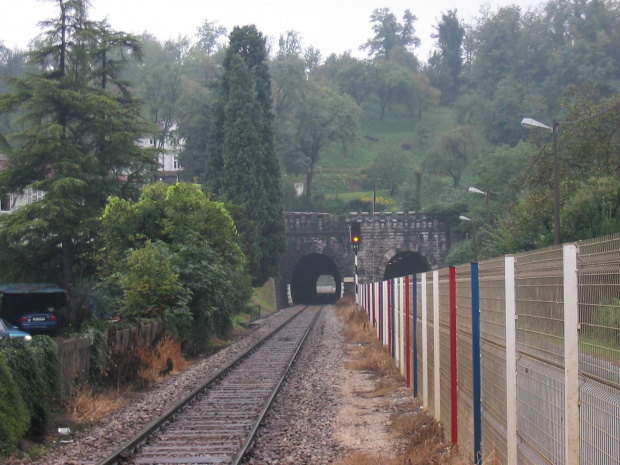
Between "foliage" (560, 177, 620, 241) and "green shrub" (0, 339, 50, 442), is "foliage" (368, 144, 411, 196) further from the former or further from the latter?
"green shrub" (0, 339, 50, 442)

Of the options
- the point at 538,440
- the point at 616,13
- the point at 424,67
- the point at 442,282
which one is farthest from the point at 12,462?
the point at 424,67

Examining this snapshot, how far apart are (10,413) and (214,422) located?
3.11 metres

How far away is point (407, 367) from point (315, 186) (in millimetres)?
86641

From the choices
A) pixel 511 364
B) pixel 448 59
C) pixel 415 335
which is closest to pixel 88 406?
pixel 415 335

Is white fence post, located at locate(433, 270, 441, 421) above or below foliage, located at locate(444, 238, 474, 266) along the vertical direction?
below

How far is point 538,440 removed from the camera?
200 inches

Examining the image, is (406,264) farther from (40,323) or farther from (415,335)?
(415,335)

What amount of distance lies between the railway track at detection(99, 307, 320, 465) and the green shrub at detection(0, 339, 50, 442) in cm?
134

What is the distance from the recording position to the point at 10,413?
9.39 metres

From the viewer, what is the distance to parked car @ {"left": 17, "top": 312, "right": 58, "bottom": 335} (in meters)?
23.1

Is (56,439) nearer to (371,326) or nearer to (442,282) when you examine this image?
(442,282)

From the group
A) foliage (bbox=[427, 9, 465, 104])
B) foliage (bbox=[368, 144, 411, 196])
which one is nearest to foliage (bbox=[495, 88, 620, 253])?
foliage (bbox=[368, 144, 411, 196])

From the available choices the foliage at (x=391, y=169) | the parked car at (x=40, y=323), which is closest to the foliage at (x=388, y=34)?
the foliage at (x=391, y=169)

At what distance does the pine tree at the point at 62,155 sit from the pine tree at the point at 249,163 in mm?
12676
